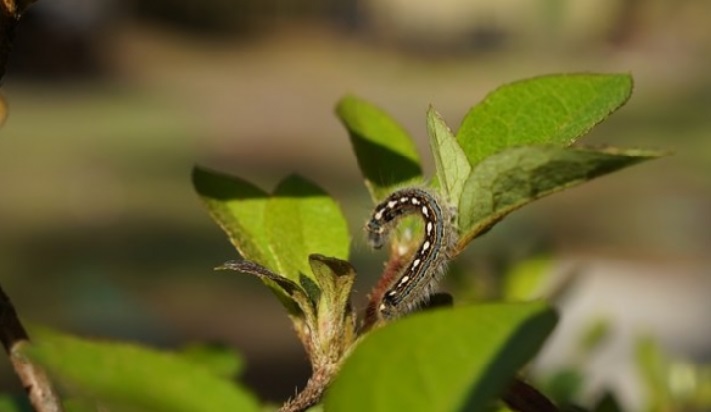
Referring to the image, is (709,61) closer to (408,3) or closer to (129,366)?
(408,3)

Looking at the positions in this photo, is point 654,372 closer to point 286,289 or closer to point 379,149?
point 379,149

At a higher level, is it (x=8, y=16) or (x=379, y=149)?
(x=8, y=16)

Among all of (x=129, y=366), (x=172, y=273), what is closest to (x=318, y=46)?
(x=172, y=273)

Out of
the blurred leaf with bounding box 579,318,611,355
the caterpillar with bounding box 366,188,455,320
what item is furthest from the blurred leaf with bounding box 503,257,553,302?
the caterpillar with bounding box 366,188,455,320

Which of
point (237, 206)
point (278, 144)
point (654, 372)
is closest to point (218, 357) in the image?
point (237, 206)

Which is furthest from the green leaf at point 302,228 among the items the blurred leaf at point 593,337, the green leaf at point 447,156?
the blurred leaf at point 593,337

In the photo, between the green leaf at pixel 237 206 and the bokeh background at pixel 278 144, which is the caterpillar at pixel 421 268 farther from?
the bokeh background at pixel 278 144
